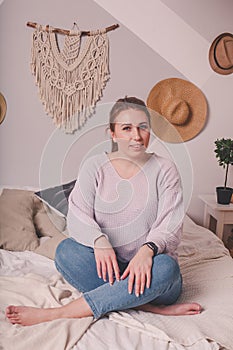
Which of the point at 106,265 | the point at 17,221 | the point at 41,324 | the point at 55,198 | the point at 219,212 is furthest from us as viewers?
the point at 219,212

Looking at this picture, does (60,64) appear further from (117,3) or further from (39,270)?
(39,270)

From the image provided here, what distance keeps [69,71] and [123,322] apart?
1.48 m

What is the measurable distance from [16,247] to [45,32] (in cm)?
114

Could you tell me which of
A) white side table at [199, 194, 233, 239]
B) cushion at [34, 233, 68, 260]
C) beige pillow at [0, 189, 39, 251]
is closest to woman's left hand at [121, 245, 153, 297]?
cushion at [34, 233, 68, 260]

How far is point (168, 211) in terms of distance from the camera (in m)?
1.26

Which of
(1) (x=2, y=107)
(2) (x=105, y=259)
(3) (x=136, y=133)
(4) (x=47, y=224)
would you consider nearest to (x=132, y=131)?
(3) (x=136, y=133)

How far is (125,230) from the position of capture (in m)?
1.28

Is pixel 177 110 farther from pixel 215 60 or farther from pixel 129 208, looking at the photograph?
pixel 129 208

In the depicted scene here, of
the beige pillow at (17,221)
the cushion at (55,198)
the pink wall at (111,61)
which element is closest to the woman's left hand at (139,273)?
the beige pillow at (17,221)

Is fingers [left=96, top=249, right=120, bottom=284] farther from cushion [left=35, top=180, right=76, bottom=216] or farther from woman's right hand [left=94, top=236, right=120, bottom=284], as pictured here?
cushion [left=35, top=180, right=76, bottom=216]

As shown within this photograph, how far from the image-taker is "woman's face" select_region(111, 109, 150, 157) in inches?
51.5

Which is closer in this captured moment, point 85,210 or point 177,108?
point 85,210

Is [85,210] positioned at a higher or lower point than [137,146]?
lower

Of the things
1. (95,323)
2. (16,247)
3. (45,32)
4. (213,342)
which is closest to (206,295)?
(213,342)
